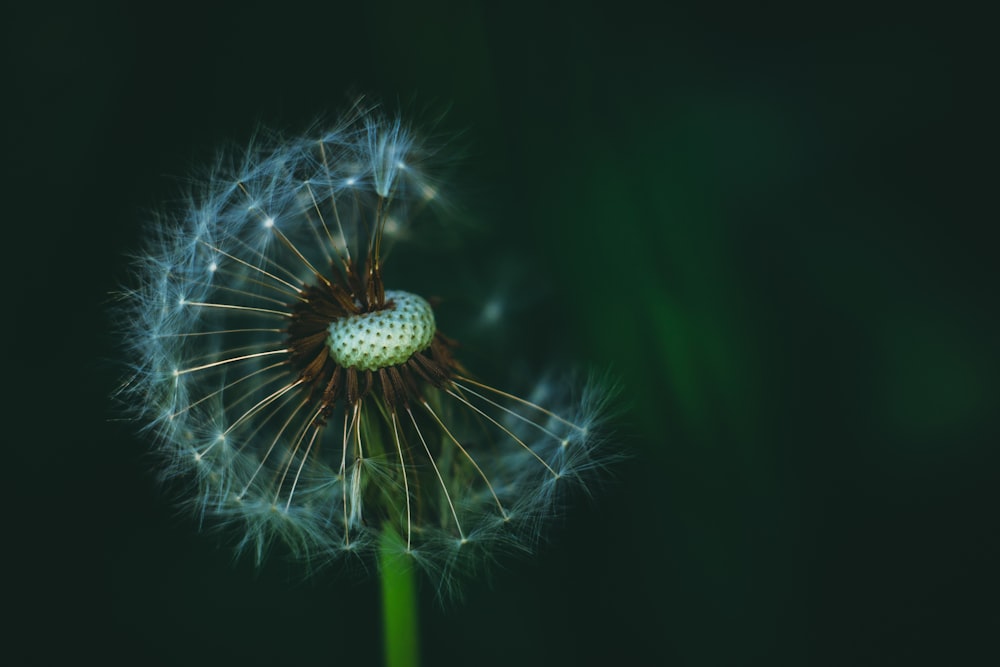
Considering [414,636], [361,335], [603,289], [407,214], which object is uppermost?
[407,214]

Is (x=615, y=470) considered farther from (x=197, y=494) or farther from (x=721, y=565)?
(x=197, y=494)

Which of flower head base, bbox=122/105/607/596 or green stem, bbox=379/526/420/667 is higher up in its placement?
flower head base, bbox=122/105/607/596

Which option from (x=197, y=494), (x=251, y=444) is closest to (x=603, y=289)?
(x=251, y=444)

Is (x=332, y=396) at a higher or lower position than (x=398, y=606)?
higher

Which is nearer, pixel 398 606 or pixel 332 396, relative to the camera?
pixel 332 396
